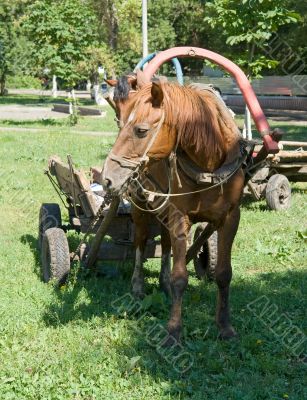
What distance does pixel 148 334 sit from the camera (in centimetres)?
537

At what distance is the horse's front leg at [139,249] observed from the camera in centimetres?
632

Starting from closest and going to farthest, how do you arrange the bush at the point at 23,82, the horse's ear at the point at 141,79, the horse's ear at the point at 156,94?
the horse's ear at the point at 156,94, the horse's ear at the point at 141,79, the bush at the point at 23,82

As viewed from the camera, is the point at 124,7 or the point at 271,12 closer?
the point at 271,12

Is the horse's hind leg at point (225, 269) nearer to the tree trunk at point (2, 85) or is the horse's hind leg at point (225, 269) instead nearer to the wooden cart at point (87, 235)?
the wooden cart at point (87, 235)

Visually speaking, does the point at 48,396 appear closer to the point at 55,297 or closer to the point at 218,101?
the point at 55,297

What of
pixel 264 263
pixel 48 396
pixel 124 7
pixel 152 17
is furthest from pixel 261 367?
pixel 152 17

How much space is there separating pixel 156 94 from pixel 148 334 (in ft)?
6.85

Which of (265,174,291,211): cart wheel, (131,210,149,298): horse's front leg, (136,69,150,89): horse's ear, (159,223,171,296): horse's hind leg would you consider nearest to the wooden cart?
(131,210,149,298): horse's front leg

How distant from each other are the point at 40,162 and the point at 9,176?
2.11 meters

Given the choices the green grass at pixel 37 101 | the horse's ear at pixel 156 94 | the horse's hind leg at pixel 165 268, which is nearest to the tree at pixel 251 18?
the horse's hind leg at pixel 165 268

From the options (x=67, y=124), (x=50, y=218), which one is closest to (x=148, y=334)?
(x=50, y=218)

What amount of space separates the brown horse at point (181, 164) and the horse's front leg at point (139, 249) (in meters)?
0.70

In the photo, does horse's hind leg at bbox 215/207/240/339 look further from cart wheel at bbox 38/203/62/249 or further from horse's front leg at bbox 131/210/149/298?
cart wheel at bbox 38/203/62/249

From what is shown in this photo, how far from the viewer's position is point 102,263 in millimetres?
7367
